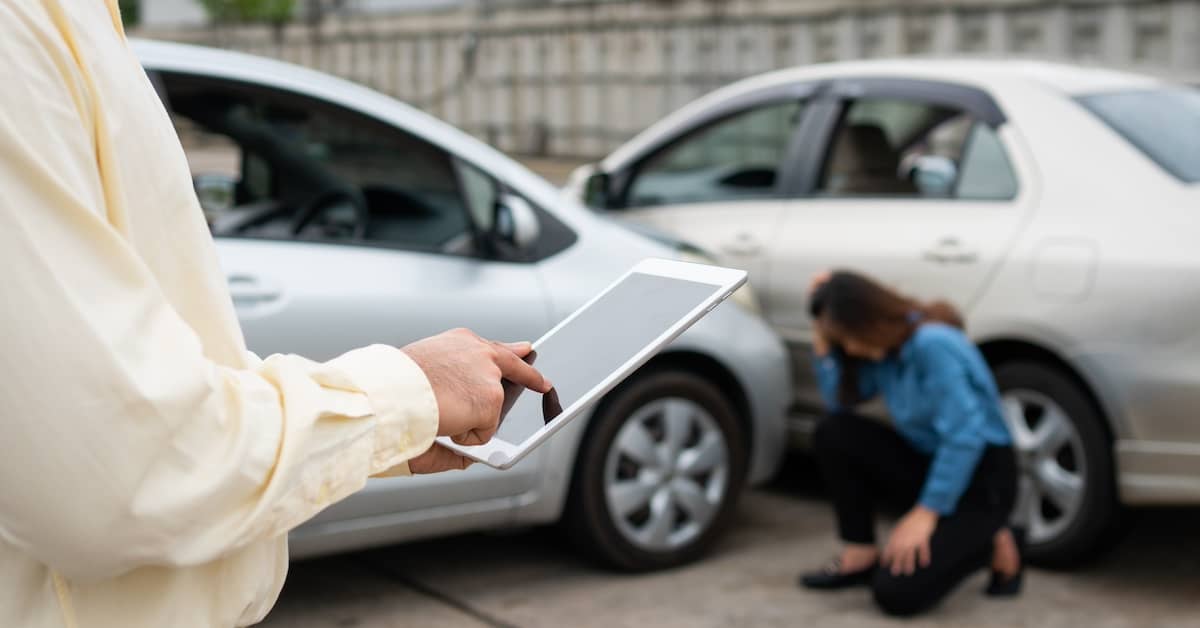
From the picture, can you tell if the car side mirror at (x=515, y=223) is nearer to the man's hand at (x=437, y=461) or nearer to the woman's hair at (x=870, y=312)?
the woman's hair at (x=870, y=312)

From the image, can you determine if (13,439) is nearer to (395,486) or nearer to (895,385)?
(395,486)

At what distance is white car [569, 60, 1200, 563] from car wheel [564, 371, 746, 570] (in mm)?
745

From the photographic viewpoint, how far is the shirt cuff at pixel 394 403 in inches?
46.8

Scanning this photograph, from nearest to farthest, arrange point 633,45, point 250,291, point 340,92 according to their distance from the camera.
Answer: point 250,291 < point 340,92 < point 633,45

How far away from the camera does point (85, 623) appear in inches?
45.3

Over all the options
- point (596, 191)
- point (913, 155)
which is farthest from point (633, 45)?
point (913, 155)

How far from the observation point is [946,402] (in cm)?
419

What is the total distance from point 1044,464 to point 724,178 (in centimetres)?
181

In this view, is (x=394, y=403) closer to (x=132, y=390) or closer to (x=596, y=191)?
(x=132, y=390)

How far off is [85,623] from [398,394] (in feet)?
0.98

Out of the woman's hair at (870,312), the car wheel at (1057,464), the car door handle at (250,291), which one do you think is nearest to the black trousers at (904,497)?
the car wheel at (1057,464)

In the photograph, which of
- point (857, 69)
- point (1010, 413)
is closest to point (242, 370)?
point (1010, 413)

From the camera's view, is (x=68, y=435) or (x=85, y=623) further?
(x=85, y=623)

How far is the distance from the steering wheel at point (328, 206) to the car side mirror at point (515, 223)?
673 millimetres
